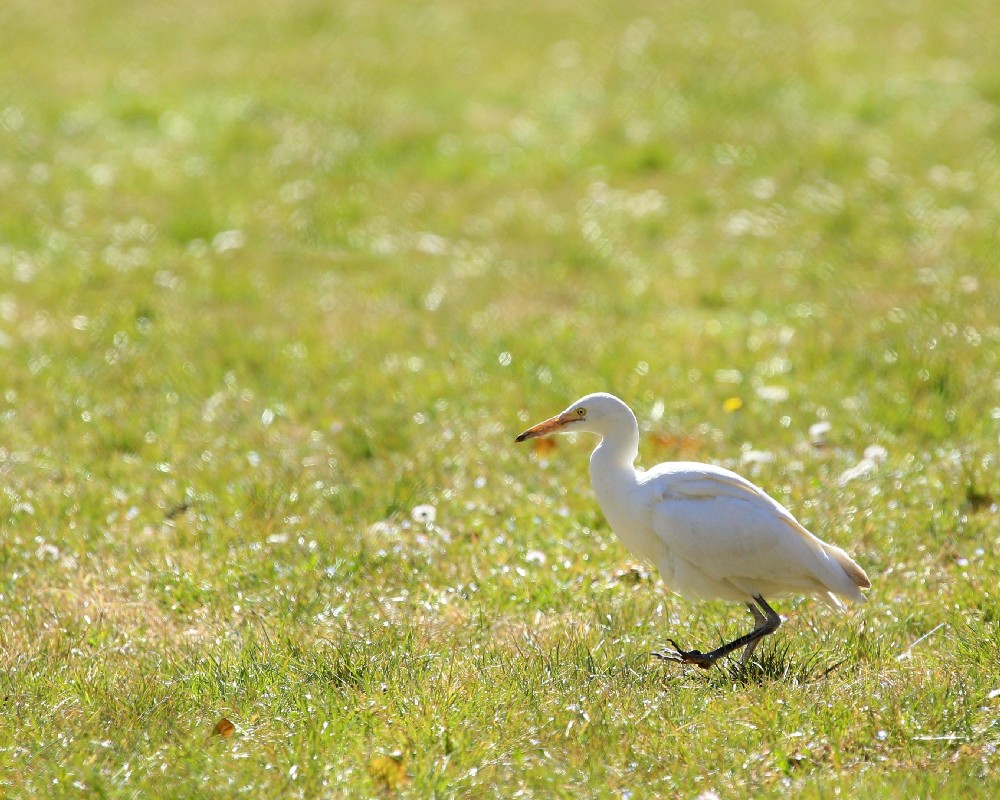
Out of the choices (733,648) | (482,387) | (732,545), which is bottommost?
(482,387)

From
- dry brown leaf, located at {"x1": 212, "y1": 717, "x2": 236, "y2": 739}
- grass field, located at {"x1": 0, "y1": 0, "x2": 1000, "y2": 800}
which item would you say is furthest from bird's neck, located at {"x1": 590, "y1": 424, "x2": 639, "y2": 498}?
dry brown leaf, located at {"x1": 212, "y1": 717, "x2": 236, "y2": 739}

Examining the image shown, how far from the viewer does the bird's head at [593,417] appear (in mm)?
4879

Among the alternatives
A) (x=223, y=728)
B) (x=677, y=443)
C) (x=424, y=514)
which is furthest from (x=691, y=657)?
(x=677, y=443)

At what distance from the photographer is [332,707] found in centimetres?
407

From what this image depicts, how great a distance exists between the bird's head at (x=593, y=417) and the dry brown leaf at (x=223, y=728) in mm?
1480

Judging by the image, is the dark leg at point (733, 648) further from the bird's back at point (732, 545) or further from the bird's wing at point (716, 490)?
the bird's wing at point (716, 490)

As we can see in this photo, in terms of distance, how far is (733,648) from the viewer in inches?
177

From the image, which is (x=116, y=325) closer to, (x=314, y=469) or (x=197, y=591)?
(x=314, y=469)

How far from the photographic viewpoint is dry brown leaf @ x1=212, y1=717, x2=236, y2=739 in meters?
4.00

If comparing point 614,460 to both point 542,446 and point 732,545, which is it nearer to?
point 732,545

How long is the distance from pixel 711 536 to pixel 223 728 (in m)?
1.75

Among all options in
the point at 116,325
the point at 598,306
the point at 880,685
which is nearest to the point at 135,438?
the point at 116,325

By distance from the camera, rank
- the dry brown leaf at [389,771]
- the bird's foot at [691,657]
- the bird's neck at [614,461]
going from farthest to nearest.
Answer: the bird's neck at [614,461] < the bird's foot at [691,657] < the dry brown leaf at [389,771]

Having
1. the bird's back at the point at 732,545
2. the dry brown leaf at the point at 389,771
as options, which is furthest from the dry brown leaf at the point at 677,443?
the dry brown leaf at the point at 389,771
